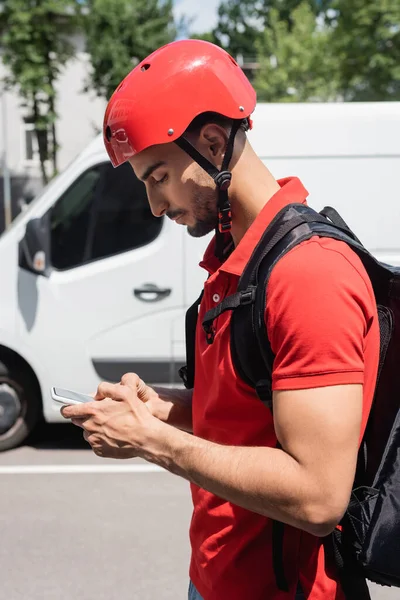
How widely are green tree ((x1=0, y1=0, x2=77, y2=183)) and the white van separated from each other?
838 inches

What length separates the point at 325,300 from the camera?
121 cm

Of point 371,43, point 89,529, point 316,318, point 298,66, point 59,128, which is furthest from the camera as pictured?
point 59,128

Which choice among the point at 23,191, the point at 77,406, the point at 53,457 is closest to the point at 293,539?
the point at 77,406

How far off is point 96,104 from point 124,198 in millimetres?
26494

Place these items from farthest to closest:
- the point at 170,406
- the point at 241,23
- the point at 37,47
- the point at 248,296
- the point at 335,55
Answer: the point at 241,23 < the point at 37,47 < the point at 335,55 < the point at 170,406 < the point at 248,296

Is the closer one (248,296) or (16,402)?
(248,296)

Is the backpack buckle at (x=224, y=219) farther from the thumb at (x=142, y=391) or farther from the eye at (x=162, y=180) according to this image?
the thumb at (x=142, y=391)

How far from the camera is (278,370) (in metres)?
1.25

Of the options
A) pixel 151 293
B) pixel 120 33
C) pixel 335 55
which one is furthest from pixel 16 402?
pixel 120 33

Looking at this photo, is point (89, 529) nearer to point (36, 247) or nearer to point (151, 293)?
point (151, 293)

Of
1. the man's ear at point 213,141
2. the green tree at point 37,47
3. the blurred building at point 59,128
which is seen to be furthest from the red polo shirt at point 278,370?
the blurred building at point 59,128

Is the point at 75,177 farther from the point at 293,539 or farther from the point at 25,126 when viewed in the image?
the point at 25,126

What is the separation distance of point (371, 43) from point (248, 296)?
19847mm

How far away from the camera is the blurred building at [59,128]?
96.7 ft
